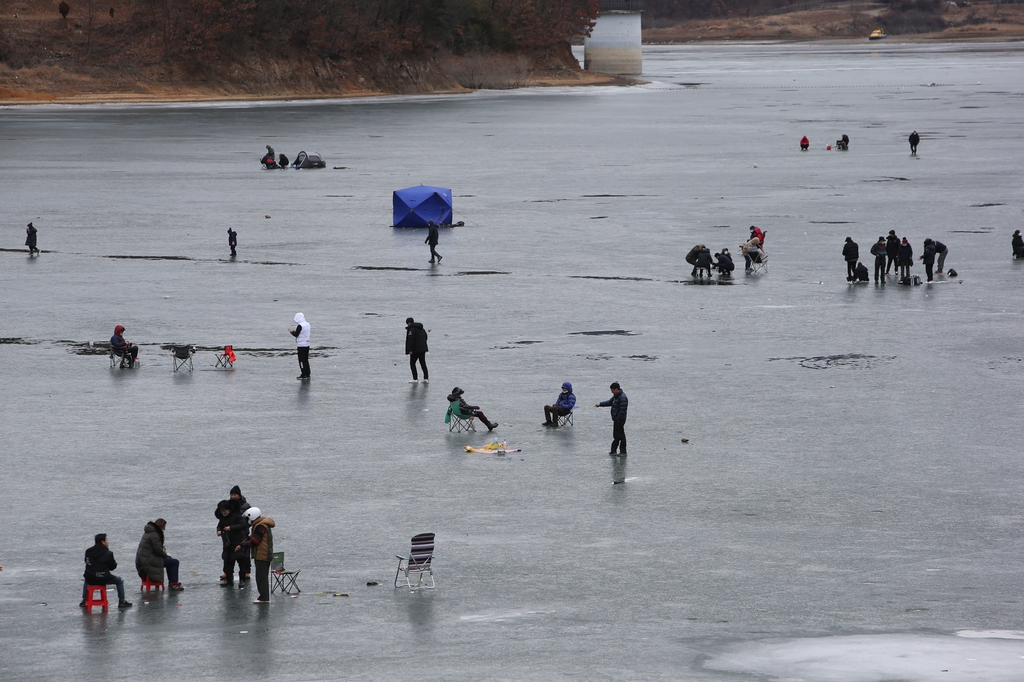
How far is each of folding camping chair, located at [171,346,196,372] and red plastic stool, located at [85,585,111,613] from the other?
11.8 metres

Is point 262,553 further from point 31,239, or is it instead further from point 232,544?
point 31,239

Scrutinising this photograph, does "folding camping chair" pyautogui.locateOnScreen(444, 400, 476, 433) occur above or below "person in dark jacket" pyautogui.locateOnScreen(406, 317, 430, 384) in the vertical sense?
below

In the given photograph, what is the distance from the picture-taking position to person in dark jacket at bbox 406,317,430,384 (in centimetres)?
2481

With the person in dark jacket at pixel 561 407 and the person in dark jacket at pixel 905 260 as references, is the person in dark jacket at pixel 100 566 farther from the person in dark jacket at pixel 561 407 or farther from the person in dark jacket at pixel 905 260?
the person in dark jacket at pixel 905 260

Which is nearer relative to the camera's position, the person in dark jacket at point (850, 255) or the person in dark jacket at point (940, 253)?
the person in dark jacket at point (850, 255)

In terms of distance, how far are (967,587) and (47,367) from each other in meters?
18.2

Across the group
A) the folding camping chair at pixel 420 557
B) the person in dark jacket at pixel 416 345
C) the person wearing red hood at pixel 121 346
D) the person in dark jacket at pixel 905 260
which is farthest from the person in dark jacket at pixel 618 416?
the person in dark jacket at pixel 905 260

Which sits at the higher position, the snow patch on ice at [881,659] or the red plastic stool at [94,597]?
the red plastic stool at [94,597]

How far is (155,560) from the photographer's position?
1508 centimetres

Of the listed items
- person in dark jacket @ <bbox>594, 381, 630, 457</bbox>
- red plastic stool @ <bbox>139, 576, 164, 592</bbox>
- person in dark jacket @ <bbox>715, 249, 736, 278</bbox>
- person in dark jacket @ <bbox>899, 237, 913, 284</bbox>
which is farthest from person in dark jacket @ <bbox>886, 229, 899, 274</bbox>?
red plastic stool @ <bbox>139, 576, 164, 592</bbox>

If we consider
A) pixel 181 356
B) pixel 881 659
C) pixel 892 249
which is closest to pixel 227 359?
pixel 181 356

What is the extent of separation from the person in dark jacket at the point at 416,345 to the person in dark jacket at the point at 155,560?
10013 mm

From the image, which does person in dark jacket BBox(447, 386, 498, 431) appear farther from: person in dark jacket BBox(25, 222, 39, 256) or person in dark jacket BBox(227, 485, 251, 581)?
person in dark jacket BBox(25, 222, 39, 256)

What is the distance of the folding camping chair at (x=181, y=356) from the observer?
85.6 ft
